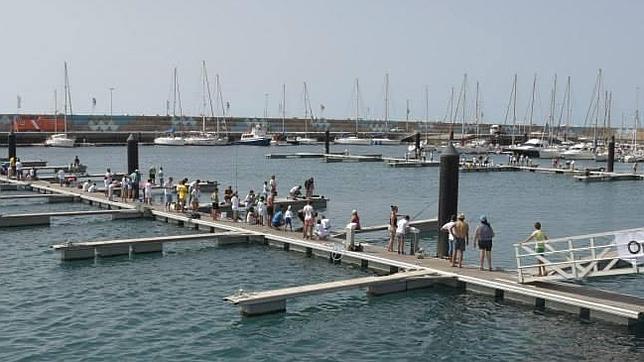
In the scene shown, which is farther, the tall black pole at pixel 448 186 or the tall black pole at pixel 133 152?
the tall black pole at pixel 133 152

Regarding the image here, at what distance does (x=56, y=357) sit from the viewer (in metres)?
15.9

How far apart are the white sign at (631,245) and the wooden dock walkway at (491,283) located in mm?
1213

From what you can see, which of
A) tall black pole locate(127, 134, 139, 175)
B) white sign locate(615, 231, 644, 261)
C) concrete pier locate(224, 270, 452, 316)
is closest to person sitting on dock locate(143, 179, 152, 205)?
tall black pole locate(127, 134, 139, 175)

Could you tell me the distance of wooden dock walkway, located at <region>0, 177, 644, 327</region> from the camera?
1848cm

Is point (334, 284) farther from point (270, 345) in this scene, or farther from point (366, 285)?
point (270, 345)

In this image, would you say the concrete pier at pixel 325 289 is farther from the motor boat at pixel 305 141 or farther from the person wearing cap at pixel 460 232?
the motor boat at pixel 305 141

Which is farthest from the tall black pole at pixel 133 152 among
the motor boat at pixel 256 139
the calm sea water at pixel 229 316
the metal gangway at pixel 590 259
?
the motor boat at pixel 256 139

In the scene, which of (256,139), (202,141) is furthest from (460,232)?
(256,139)

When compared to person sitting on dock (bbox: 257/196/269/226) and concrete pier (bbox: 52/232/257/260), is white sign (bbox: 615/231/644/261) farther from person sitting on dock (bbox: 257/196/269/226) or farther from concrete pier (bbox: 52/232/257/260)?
person sitting on dock (bbox: 257/196/269/226)

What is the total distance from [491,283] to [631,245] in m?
3.82

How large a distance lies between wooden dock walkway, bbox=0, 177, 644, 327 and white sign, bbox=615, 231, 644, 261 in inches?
47.8

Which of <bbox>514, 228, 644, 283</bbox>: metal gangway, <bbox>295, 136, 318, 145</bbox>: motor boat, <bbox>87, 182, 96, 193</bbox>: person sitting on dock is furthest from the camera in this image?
<bbox>295, 136, 318, 145</bbox>: motor boat

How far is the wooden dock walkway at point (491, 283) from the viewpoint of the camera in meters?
18.5

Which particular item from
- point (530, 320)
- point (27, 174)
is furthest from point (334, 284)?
point (27, 174)
